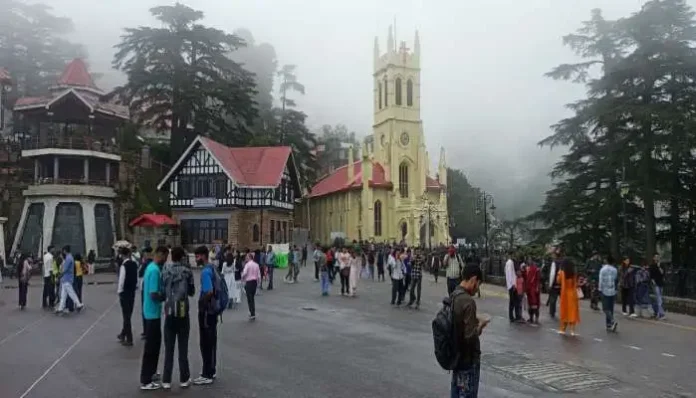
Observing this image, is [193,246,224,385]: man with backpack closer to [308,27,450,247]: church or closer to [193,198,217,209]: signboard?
[193,198,217,209]: signboard

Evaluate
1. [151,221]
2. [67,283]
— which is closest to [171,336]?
[67,283]

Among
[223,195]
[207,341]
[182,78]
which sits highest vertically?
[182,78]

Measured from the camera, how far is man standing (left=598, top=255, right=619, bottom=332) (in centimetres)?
1430

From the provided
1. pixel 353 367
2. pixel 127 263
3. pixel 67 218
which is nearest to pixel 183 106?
pixel 67 218

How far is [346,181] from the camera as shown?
74.4m

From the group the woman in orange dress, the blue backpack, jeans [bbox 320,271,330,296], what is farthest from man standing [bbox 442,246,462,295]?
the blue backpack

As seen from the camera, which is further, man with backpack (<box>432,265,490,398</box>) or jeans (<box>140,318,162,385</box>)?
jeans (<box>140,318,162,385</box>)

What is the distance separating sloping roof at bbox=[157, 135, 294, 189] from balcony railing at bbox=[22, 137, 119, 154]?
5039 millimetres

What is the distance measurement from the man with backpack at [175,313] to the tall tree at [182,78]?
4148 centimetres

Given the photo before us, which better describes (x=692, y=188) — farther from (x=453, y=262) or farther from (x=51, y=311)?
(x=51, y=311)

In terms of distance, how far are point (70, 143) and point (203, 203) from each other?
10224 mm

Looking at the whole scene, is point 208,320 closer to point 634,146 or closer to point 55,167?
point 634,146

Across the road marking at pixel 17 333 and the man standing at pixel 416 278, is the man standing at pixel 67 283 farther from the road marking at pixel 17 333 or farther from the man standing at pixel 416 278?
the man standing at pixel 416 278

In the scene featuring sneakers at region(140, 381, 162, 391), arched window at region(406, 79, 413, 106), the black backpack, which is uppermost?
arched window at region(406, 79, 413, 106)
